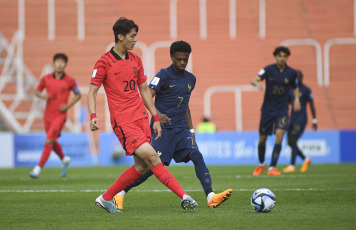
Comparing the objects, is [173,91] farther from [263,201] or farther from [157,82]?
[263,201]

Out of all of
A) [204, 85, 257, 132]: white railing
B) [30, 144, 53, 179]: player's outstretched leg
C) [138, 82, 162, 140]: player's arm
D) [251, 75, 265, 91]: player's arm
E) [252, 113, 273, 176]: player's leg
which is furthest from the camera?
[204, 85, 257, 132]: white railing

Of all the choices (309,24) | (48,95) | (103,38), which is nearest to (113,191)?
(48,95)

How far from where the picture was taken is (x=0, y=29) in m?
26.1

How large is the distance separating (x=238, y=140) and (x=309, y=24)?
9.22 metres

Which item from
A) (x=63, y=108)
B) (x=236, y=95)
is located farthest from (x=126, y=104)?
(x=236, y=95)

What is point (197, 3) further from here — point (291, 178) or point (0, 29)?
point (291, 178)

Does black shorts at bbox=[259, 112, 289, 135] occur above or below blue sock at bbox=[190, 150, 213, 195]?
above

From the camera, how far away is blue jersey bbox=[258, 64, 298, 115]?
40.1ft

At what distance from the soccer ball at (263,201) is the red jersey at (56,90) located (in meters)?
7.02

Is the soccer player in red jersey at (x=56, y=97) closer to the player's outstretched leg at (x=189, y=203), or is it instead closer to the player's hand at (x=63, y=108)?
the player's hand at (x=63, y=108)

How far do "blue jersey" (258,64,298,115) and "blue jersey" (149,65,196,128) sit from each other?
4.80 meters

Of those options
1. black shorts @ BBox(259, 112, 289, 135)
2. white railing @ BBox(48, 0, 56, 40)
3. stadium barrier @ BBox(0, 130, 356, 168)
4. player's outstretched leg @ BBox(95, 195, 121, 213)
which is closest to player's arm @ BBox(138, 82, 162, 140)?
player's outstretched leg @ BBox(95, 195, 121, 213)

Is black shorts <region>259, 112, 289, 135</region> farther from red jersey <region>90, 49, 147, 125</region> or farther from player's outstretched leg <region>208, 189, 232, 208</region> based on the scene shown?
red jersey <region>90, 49, 147, 125</region>

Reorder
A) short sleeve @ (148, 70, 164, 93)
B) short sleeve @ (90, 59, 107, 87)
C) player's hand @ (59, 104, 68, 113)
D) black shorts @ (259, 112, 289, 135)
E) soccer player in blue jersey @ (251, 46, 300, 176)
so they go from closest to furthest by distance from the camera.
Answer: short sleeve @ (90, 59, 107, 87) < short sleeve @ (148, 70, 164, 93) < soccer player in blue jersey @ (251, 46, 300, 176) < black shorts @ (259, 112, 289, 135) < player's hand @ (59, 104, 68, 113)
